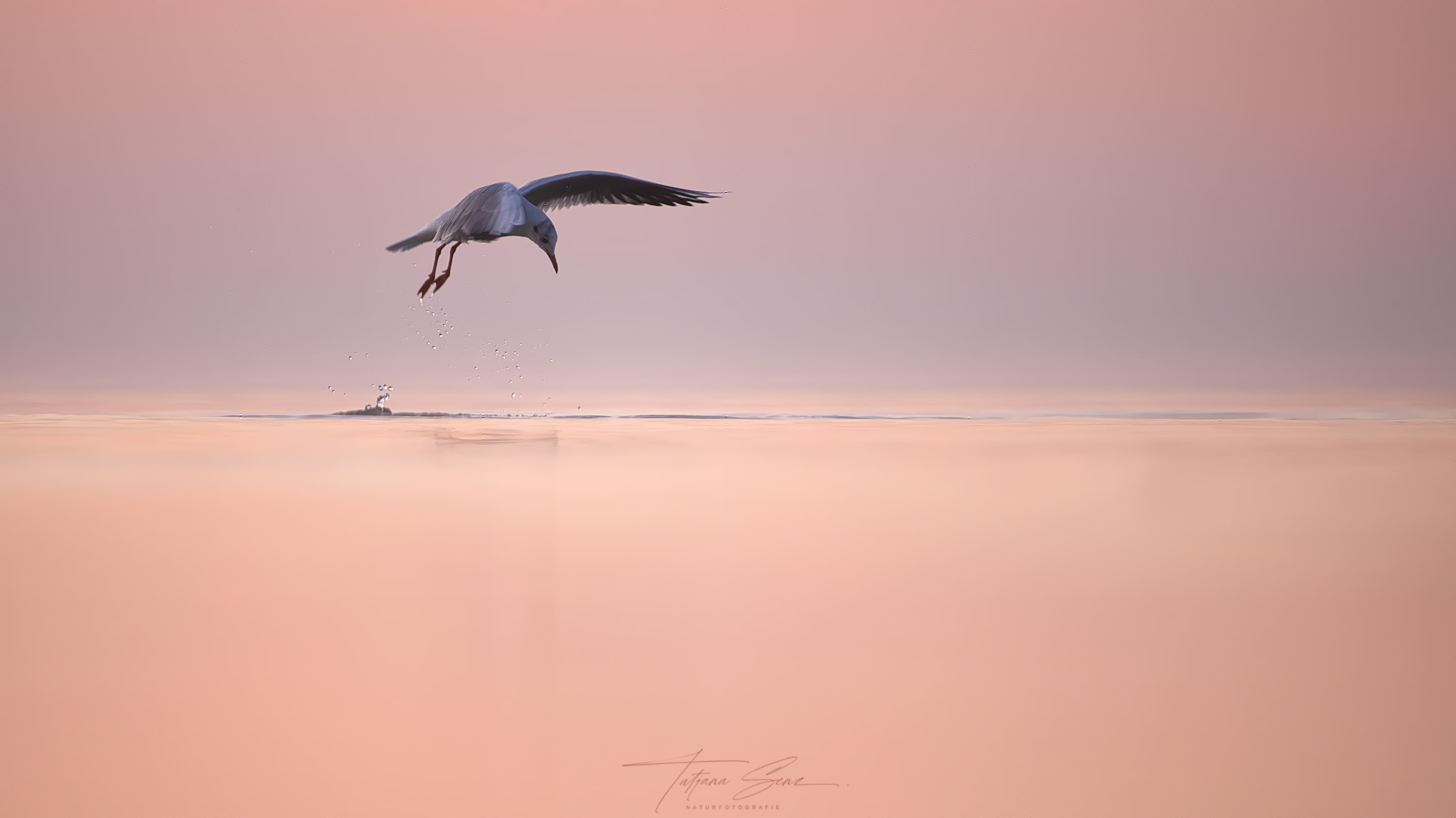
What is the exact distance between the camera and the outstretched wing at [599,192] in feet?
25.2

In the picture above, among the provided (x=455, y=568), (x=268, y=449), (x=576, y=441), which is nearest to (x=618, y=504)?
(x=455, y=568)

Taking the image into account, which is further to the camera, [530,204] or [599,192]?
[599,192]

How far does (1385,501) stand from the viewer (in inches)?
375

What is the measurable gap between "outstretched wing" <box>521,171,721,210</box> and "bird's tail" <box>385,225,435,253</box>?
31.8 inches

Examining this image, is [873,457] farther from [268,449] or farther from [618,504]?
[268,449]

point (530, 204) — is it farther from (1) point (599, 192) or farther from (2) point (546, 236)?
(1) point (599, 192)

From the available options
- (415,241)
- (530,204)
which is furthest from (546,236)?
(415,241)

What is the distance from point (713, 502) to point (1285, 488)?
5532 millimetres

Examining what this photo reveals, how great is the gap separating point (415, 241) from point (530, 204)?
1.16m

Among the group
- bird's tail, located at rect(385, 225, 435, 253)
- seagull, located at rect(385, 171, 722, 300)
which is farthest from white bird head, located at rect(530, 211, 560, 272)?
bird's tail, located at rect(385, 225, 435, 253)

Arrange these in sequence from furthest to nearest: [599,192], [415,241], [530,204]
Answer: [599,192] → [415,241] → [530,204]

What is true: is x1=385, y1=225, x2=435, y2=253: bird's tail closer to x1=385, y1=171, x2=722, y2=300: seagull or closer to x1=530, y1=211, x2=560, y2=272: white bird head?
x1=385, y1=171, x2=722, y2=300: seagull

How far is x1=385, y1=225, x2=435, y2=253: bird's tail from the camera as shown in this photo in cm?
713

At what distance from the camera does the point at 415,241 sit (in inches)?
291
